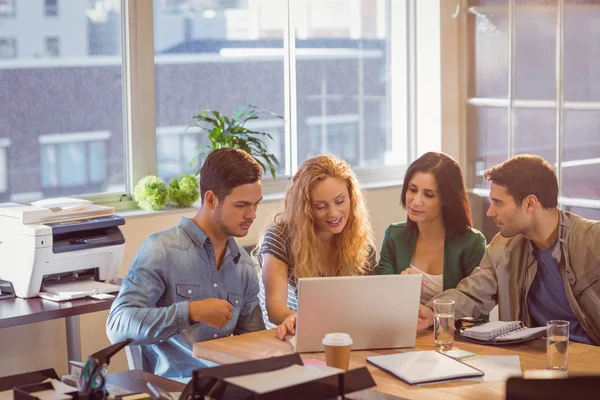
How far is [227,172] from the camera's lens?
3023 millimetres

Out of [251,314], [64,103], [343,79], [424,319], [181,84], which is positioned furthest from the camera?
[343,79]

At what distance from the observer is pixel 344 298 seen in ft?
8.51

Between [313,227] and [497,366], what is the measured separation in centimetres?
99

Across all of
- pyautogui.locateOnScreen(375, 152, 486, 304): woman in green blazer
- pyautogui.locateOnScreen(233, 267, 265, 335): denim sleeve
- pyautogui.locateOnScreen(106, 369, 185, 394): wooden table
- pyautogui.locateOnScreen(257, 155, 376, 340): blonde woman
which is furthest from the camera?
pyautogui.locateOnScreen(375, 152, 486, 304): woman in green blazer

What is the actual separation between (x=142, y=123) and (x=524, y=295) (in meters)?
2.13

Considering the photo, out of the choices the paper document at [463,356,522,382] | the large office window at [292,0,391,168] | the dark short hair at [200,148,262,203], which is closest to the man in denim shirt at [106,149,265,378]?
the dark short hair at [200,148,262,203]

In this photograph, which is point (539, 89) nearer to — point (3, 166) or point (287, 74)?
point (287, 74)

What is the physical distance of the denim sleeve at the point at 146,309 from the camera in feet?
9.00

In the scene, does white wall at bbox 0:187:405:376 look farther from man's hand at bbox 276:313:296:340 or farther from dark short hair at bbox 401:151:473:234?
man's hand at bbox 276:313:296:340

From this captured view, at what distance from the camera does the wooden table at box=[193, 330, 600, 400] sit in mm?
2295

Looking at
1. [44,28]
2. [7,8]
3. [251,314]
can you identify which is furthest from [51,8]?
[251,314]

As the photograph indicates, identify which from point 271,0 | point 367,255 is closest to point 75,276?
point 367,255

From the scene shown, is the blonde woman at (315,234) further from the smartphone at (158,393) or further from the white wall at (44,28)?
the white wall at (44,28)

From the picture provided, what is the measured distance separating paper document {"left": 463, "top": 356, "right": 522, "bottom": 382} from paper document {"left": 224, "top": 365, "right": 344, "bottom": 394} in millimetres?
681
